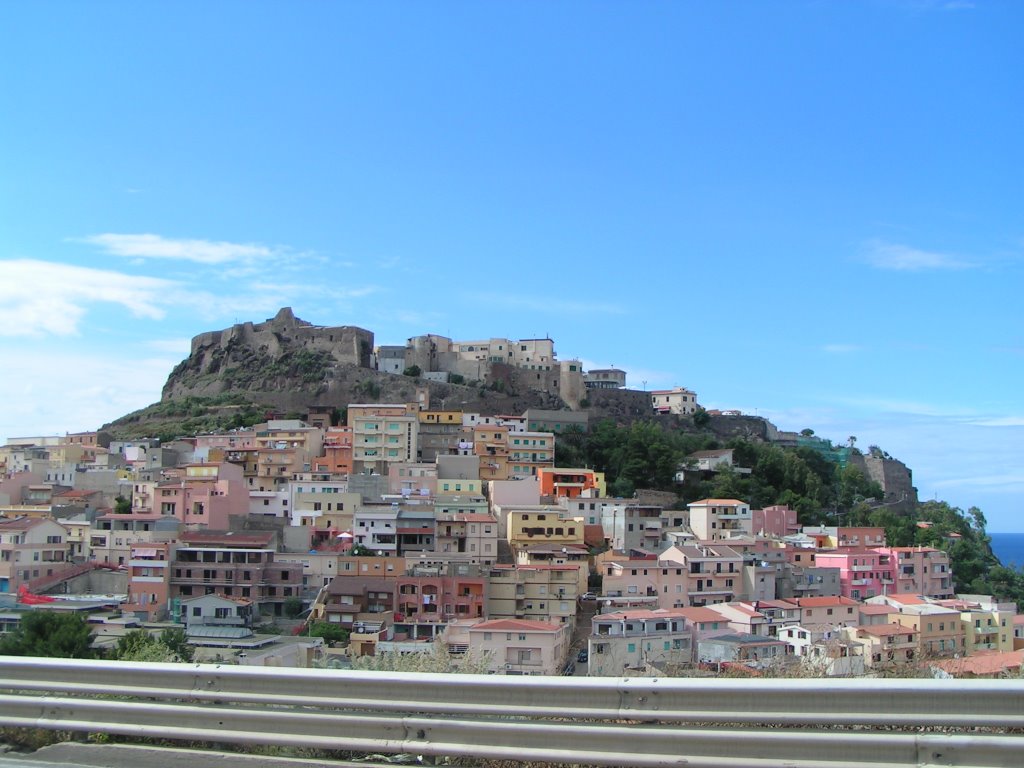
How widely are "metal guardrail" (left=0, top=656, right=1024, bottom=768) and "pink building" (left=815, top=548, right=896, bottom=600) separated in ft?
122

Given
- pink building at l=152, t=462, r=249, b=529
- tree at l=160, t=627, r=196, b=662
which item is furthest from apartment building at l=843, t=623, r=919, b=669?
pink building at l=152, t=462, r=249, b=529

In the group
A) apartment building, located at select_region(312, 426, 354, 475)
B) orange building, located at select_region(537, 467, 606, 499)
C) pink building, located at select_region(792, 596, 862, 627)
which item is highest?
apartment building, located at select_region(312, 426, 354, 475)

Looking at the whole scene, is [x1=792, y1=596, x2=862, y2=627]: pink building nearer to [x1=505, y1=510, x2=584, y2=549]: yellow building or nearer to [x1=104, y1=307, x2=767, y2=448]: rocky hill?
[x1=505, y1=510, x2=584, y2=549]: yellow building

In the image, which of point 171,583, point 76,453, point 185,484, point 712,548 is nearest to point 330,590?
point 171,583

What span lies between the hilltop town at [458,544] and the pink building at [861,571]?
0.10 metres

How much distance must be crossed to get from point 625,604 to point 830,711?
2969 cm

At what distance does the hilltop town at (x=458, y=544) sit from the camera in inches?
1158

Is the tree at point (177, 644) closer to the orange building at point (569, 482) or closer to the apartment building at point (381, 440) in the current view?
the apartment building at point (381, 440)

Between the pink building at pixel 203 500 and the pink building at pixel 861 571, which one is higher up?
the pink building at pixel 203 500

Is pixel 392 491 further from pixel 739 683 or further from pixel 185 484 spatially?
pixel 739 683

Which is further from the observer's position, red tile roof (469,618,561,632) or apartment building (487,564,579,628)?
→ apartment building (487,564,579,628)

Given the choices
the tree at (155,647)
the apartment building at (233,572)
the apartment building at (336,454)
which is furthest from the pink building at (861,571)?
the tree at (155,647)

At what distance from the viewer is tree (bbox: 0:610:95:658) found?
1759 cm

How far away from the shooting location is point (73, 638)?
1973 centimetres
